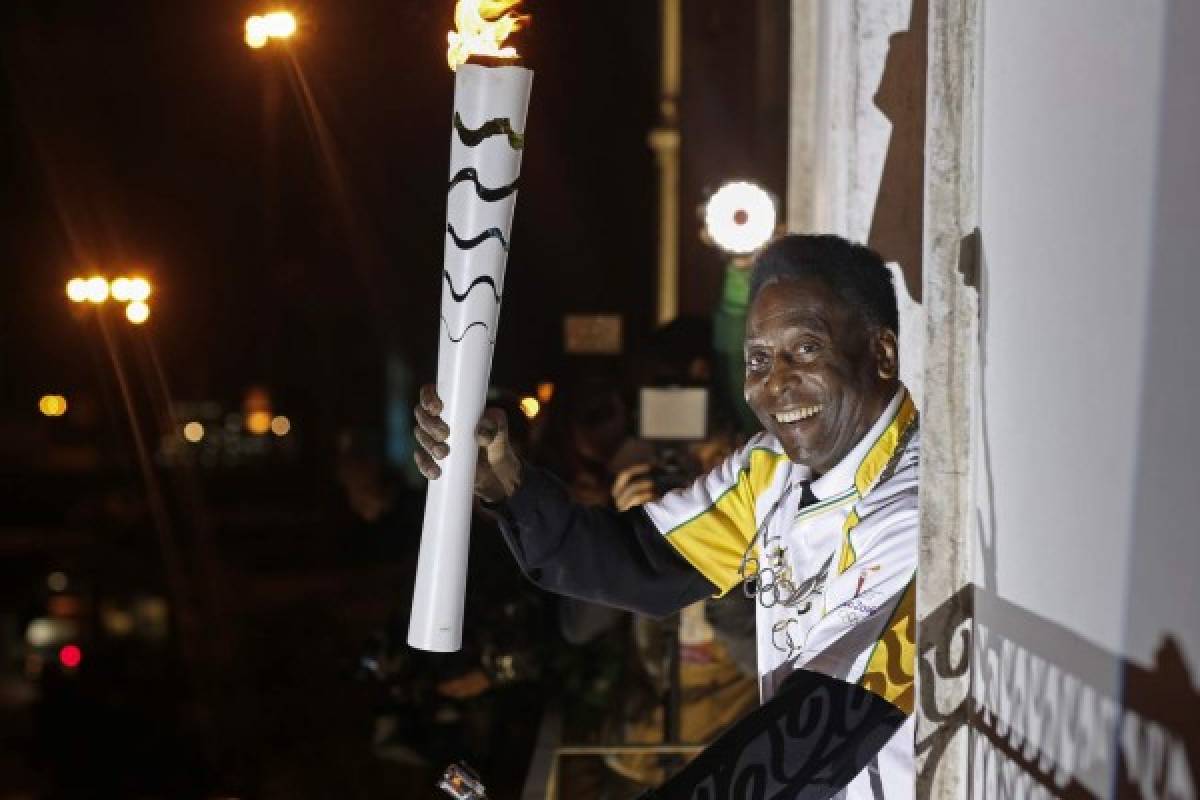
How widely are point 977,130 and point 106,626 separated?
10526mm

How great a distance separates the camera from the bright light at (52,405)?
81.0ft

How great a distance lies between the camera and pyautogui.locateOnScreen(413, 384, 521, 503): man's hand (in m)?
2.89

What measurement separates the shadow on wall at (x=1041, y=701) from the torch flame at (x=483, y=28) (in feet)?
3.06

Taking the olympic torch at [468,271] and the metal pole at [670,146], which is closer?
the olympic torch at [468,271]

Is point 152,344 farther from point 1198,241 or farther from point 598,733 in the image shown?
Result: point 1198,241

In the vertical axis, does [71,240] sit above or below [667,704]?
above

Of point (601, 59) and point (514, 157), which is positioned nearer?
point (514, 157)

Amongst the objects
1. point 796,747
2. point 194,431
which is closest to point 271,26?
point 796,747

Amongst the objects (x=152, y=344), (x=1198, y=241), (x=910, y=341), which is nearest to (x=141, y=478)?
(x=152, y=344)

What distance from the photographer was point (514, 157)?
9.30 feet

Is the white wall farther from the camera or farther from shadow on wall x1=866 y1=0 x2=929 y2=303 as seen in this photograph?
the camera

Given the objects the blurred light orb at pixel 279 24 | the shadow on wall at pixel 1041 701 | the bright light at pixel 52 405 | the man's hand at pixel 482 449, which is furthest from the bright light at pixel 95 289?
the shadow on wall at pixel 1041 701

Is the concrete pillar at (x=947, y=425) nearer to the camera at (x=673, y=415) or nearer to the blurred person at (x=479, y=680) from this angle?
the blurred person at (x=479, y=680)

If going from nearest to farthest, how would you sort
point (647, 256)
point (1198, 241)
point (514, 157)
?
point (1198, 241) < point (514, 157) < point (647, 256)
